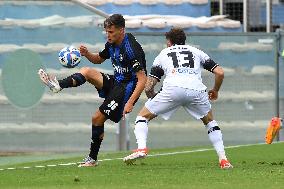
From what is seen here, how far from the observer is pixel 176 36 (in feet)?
48.4

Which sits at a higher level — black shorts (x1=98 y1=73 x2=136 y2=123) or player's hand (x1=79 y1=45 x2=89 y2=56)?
player's hand (x1=79 y1=45 x2=89 y2=56)

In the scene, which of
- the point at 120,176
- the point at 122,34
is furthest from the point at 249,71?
the point at 120,176

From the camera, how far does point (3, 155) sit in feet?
69.0

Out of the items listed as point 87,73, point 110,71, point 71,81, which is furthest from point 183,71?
point 110,71

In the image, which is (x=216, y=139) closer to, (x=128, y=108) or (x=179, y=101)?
(x=179, y=101)

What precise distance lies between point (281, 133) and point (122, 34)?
805 centimetres

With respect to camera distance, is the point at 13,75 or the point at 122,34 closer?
the point at 122,34

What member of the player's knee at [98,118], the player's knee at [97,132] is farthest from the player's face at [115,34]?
the player's knee at [97,132]

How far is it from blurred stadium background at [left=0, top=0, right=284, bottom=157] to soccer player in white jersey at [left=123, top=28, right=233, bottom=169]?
656cm

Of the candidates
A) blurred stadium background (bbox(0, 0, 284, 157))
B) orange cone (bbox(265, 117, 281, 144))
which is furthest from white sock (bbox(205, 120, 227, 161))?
blurred stadium background (bbox(0, 0, 284, 157))

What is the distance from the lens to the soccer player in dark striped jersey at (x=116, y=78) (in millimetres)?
15062

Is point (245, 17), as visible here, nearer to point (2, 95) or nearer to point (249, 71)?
point (249, 71)

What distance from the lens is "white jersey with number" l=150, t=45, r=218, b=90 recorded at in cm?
1465

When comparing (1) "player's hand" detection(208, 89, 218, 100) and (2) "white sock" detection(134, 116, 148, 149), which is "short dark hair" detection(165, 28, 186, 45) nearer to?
(1) "player's hand" detection(208, 89, 218, 100)
